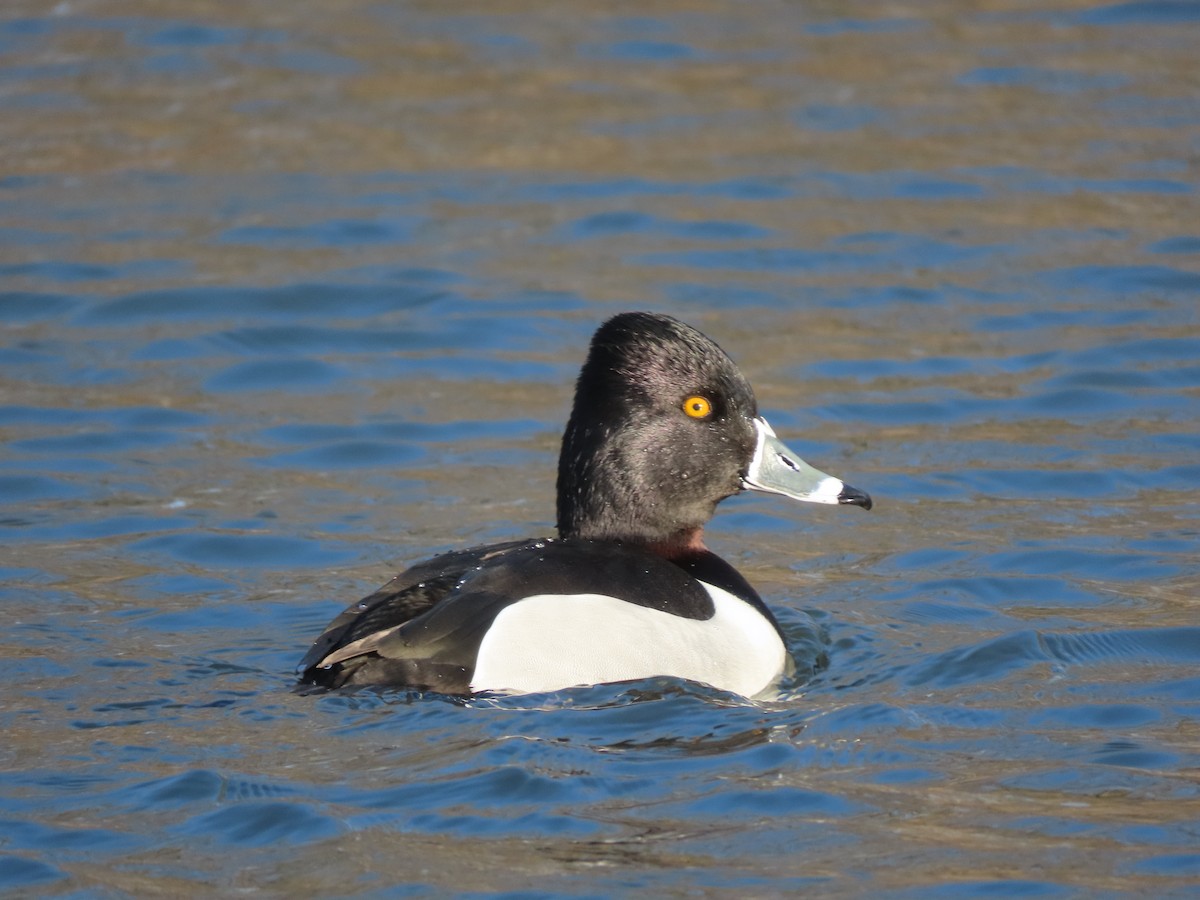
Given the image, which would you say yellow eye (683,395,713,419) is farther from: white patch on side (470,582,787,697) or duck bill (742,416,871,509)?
white patch on side (470,582,787,697)

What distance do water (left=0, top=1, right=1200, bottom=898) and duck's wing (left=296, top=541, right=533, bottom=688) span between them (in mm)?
99

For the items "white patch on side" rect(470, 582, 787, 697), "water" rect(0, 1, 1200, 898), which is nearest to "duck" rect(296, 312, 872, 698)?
"white patch on side" rect(470, 582, 787, 697)

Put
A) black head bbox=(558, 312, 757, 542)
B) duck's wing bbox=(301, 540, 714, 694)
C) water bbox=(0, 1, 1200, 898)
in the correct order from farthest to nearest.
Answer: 1. black head bbox=(558, 312, 757, 542)
2. duck's wing bbox=(301, 540, 714, 694)
3. water bbox=(0, 1, 1200, 898)

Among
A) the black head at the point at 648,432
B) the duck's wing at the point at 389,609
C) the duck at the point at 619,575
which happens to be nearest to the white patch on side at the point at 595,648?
the duck at the point at 619,575

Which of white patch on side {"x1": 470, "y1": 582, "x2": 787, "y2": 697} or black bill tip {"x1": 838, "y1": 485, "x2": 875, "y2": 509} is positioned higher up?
black bill tip {"x1": 838, "y1": 485, "x2": 875, "y2": 509}

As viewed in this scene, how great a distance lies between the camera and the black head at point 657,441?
6.36 meters

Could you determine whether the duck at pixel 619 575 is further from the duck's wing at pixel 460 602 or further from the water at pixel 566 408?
the water at pixel 566 408

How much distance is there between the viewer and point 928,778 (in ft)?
17.2

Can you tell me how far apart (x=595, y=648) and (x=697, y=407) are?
44.9 inches

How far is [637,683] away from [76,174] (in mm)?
8378

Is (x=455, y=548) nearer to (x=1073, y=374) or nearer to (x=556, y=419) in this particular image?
(x=556, y=419)

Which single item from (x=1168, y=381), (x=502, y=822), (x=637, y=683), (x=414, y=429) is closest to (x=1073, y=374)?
(x=1168, y=381)

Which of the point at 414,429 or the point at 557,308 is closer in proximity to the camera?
the point at 414,429

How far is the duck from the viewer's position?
561 cm
